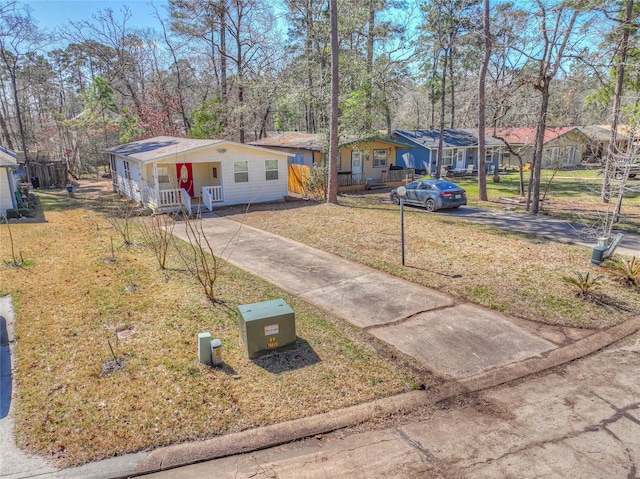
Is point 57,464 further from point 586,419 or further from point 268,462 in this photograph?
point 586,419

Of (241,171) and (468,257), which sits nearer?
(468,257)

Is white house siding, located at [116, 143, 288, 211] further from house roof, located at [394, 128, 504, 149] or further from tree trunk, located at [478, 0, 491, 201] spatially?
house roof, located at [394, 128, 504, 149]

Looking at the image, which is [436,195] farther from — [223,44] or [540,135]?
[223,44]

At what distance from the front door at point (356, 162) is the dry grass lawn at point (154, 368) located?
1730cm

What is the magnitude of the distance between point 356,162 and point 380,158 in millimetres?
2124

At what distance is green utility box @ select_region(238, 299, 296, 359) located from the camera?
589 cm

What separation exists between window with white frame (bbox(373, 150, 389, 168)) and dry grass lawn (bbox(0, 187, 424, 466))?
743 inches

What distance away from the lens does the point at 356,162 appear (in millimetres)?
25531

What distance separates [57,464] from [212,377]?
73.9 inches

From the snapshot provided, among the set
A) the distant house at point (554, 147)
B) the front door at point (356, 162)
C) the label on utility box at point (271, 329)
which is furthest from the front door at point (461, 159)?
the label on utility box at point (271, 329)

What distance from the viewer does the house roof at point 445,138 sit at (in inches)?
1257

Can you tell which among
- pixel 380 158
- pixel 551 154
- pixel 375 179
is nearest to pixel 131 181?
pixel 375 179

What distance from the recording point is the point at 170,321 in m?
7.11

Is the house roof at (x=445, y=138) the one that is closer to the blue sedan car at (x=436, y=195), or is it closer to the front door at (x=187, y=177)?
the blue sedan car at (x=436, y=195)
